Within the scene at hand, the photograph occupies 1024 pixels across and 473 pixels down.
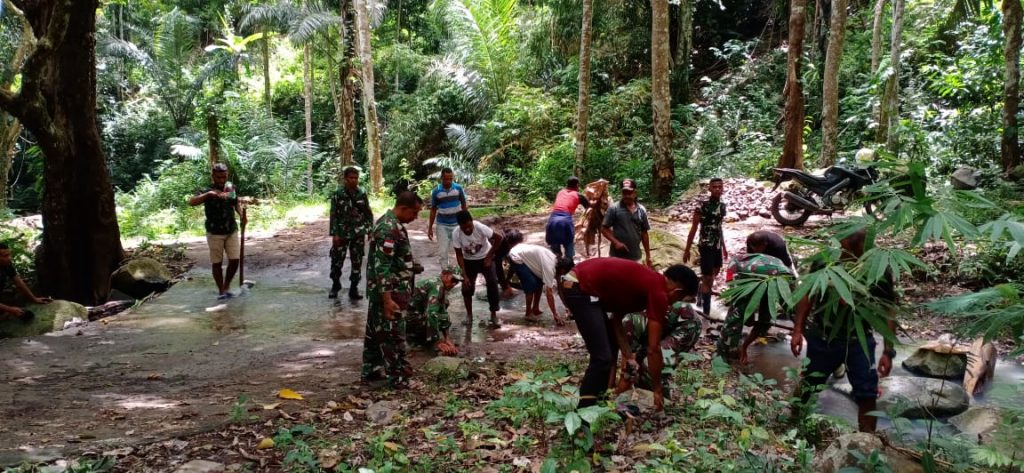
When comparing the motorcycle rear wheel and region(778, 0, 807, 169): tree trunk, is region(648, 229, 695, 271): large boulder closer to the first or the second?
the motorcycle rear wheel

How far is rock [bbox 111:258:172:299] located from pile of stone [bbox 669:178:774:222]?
8.96 m

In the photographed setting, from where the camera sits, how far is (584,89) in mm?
14148

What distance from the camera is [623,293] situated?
439cm

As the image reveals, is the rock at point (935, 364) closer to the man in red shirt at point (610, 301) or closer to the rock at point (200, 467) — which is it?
the man in red shirt at point (610, 301)

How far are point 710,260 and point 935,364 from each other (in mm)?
2511

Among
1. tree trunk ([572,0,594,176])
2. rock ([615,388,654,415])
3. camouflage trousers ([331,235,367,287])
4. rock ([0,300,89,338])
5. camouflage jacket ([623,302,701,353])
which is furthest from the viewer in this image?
tree trunk ([572,0,594,176])

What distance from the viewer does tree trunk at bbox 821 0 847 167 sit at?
12.5m

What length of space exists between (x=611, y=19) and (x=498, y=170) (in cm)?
553

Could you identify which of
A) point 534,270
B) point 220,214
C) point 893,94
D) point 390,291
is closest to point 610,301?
point 390,291

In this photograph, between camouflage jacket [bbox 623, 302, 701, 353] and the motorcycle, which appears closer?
camouflage jacket [bbox 623, 302, 701, 353]

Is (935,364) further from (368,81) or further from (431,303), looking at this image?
(368,81)

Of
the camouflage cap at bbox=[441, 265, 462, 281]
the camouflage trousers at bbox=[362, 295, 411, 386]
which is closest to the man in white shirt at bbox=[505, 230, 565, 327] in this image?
the camouflage cap at bbox=[441, 265, 462, 281]

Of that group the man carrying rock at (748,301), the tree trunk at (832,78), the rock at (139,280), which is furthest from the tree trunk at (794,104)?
the rock at (139,280)

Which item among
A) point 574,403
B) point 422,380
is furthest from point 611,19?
point 574,403
